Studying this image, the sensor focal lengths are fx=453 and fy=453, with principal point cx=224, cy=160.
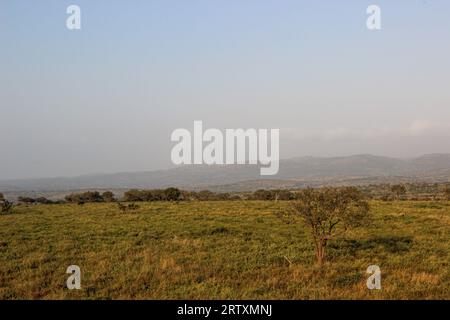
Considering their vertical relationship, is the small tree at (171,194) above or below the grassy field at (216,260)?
below

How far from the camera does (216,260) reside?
1634cm

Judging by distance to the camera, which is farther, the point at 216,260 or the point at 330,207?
the point at 216,260

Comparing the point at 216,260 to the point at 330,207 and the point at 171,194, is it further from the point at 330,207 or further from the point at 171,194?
the point at 171,194

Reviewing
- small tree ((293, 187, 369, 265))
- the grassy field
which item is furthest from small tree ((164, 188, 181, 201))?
small tree ((293, 187, 369, 265))

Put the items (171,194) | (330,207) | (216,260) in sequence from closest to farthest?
(330,207), (216,260), (171,194)

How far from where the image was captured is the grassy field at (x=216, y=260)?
1235cm

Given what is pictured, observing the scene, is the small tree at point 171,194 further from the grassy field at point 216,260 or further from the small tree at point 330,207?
the small tree at point 330,207

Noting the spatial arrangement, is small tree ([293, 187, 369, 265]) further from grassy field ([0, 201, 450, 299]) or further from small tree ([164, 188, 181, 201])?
small tree ([164, 188, 181, 201])

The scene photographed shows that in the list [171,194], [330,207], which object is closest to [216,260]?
[330,207]

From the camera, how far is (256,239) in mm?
20984

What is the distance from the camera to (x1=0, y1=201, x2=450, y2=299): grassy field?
12.4 meters

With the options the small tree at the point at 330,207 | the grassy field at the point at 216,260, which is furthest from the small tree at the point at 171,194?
the small tree at the point at 330,207
